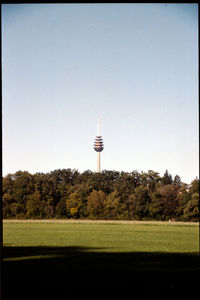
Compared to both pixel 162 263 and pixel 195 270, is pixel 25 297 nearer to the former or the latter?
pixel 195 270

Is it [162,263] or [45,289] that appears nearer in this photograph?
[45,289]

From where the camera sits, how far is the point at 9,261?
1468 centimetres

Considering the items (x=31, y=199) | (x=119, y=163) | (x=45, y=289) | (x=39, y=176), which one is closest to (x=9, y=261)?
(x=45, y=289)

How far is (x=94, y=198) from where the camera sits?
57875 mm

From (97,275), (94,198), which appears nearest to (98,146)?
(94,198)

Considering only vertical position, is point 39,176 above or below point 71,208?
above

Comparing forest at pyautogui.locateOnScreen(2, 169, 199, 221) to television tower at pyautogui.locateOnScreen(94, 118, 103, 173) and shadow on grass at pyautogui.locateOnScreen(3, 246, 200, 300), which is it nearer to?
shadow on grass at pyautogui.locateOnScreen(3, 246, 200, 300)

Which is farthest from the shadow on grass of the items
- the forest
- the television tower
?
the television tower

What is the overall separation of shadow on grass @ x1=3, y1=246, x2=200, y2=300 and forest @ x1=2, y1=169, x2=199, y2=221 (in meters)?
36.0

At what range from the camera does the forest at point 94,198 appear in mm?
52781

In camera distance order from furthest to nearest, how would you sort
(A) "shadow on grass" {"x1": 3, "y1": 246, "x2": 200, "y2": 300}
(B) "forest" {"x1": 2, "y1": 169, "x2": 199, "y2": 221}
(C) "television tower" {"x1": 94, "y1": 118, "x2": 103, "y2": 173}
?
(C) "television tower" {"x1": 94, "y1": 118, "x2": 103, "y2": 173}
(B) "forest" {"x1": 2, "y1": 169, "x2": 199, "y2": 221}
(A) "shadow on grass" {"x1": 3, "y1": 246, "x2": 200, "y2": 300}

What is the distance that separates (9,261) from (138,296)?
292 inches

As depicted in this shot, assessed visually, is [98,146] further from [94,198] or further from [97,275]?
[97,275]

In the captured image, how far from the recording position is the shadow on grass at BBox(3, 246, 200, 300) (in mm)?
9234
